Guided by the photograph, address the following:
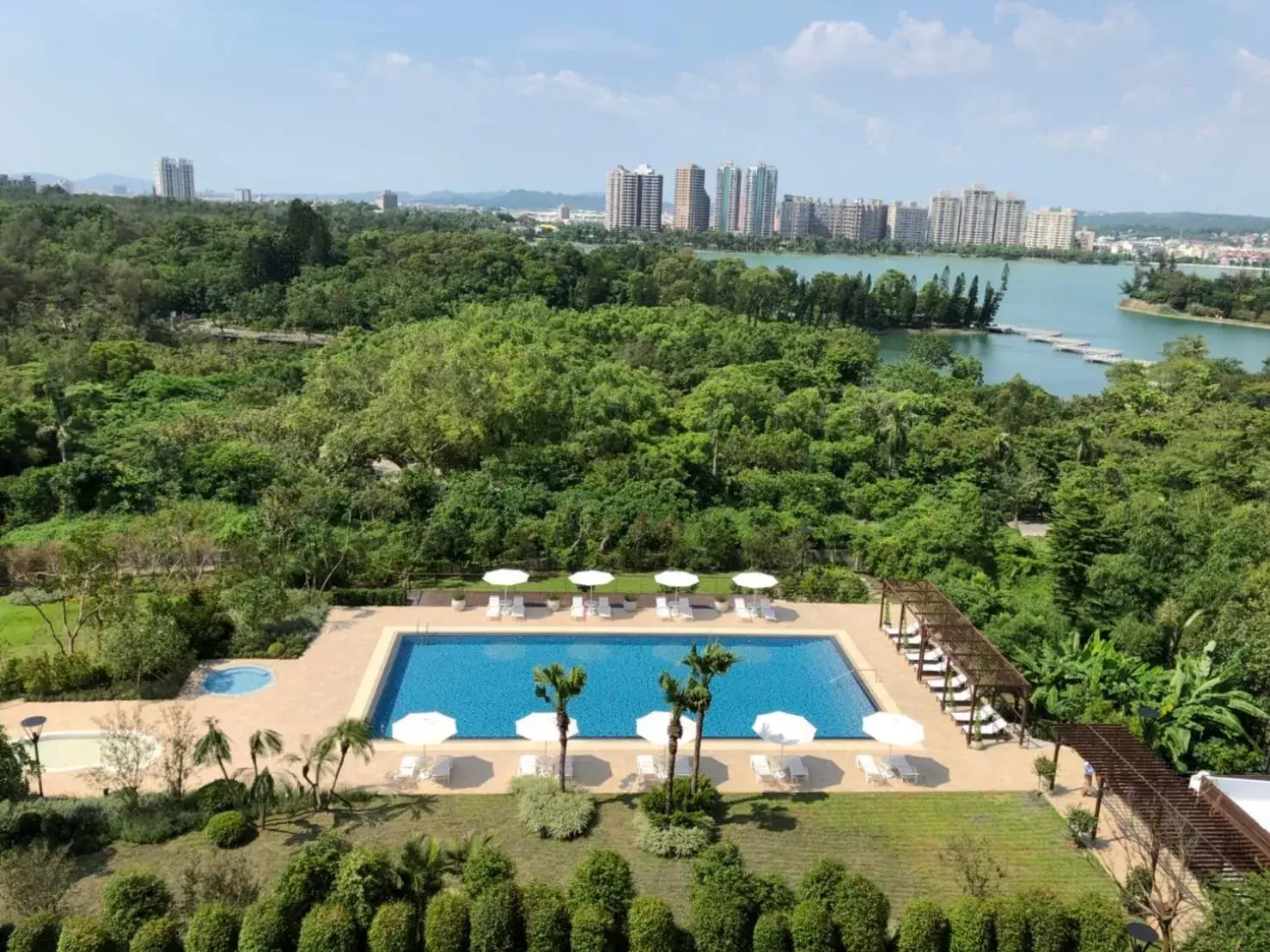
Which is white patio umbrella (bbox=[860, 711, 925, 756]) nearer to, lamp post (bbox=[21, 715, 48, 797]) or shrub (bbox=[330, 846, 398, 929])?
shrub (bbox=[330, 846, 398, 929])

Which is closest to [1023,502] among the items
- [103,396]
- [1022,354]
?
[103,396]

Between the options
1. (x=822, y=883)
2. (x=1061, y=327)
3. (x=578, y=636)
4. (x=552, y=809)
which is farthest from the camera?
(x=1061, y=327)

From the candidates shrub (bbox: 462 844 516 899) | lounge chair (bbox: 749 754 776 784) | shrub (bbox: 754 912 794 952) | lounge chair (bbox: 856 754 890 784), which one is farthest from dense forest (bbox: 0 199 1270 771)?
shrub (bbox: 462 844 516 899)

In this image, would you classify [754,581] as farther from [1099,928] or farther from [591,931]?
[591,931]

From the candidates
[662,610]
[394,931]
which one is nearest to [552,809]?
[394,931]

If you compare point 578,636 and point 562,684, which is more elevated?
point 562,684

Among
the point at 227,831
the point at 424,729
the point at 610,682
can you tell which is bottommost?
the point at 610,682

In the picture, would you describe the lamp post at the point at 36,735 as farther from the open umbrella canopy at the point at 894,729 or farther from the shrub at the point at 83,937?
the open umbrella canopy at the point at 894,729
